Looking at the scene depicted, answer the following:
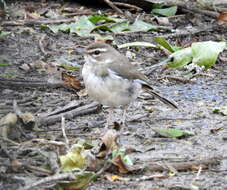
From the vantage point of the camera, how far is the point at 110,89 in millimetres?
7633

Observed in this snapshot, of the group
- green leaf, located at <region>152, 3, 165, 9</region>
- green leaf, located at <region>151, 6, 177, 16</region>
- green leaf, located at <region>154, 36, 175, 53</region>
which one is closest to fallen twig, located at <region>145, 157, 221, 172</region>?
green leaf, located at <region>154, 36, 175, 53</region>

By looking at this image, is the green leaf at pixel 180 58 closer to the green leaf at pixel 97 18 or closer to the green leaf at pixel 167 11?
the green leaf at pixel 97 18

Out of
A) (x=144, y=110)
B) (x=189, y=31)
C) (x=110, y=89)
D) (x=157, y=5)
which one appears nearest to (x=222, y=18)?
(x=189, y=31)

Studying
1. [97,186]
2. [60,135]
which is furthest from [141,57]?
[97,186]

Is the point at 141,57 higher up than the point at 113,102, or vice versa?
the point at 113,102

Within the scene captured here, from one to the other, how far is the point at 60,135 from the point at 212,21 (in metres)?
5.91

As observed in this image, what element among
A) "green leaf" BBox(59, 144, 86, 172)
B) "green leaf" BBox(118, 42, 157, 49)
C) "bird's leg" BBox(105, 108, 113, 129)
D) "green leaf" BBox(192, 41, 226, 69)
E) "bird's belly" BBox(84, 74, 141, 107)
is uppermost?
"green leaf" BBox(59, 144, 86, 172)

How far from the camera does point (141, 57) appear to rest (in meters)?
10.6

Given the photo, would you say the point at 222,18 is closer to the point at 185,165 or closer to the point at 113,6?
the point at 113,6

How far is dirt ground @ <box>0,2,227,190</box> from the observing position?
607cm

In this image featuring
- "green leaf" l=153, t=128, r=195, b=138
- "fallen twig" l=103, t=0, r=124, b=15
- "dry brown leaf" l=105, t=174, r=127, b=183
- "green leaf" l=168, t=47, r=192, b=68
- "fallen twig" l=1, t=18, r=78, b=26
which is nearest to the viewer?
"dry brown leaf" l=105, t=174, r=127, b=183

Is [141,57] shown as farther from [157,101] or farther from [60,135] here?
[60,135]

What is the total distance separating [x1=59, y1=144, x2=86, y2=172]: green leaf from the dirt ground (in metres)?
0.20

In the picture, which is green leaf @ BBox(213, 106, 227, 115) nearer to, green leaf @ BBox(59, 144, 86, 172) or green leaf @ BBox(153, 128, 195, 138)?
green leaf @ BBox(153, 128, 195, 138)
